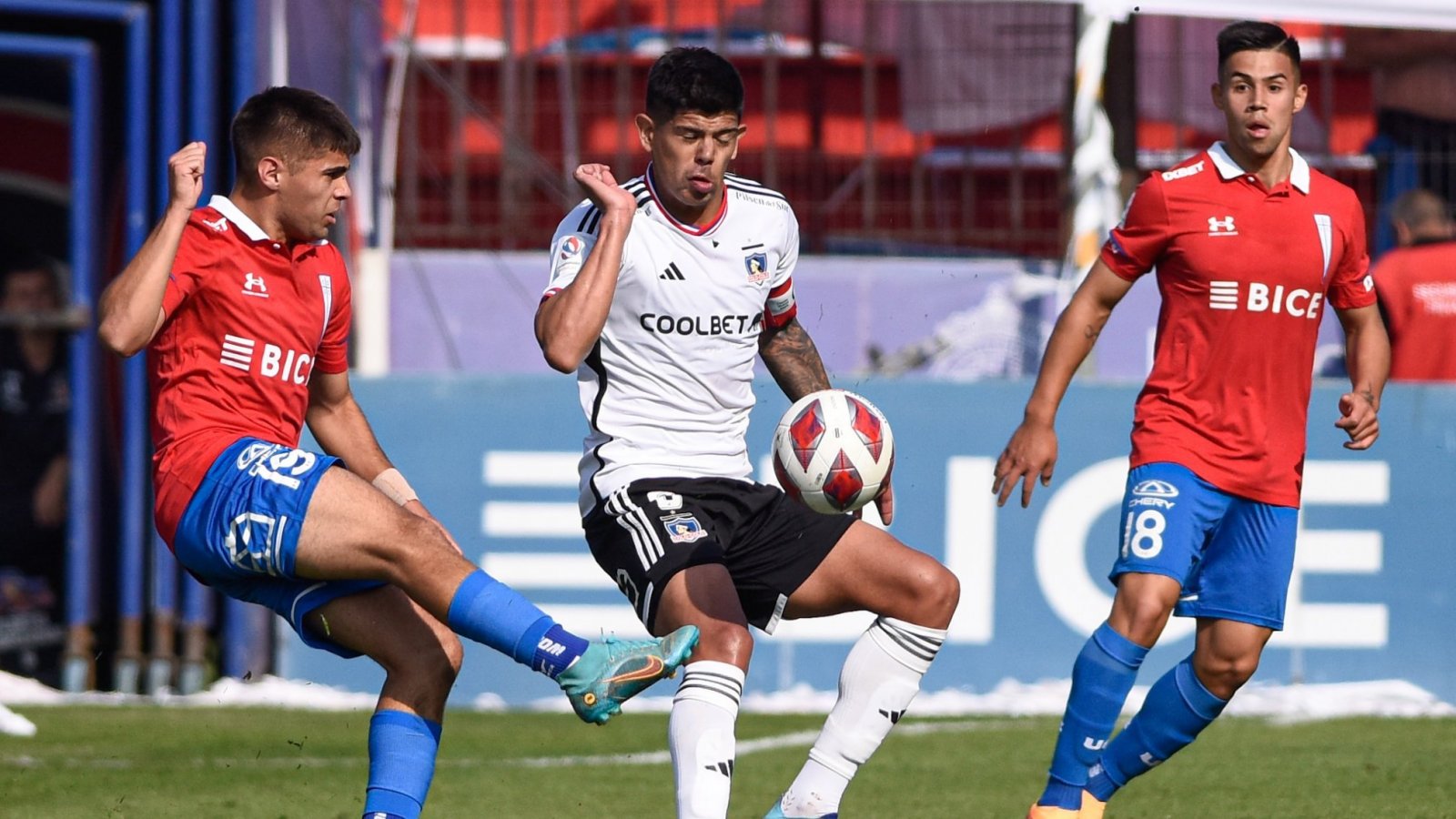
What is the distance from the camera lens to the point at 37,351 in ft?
34.7

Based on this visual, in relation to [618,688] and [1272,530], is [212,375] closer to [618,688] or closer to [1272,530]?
[618,688]

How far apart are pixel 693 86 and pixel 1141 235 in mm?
1450

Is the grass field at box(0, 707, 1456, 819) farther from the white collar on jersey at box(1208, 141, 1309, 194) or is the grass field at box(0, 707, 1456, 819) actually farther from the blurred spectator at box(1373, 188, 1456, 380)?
the blurred spectator at box(1373, 188, 1456, 380)

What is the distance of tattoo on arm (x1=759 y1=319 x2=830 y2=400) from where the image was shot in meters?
5.92

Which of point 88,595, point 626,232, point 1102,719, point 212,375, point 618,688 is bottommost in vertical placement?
point 88,595

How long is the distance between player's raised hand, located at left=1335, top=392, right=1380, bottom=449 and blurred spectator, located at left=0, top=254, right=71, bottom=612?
22.7ft

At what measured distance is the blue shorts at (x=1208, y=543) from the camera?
5.68 meters

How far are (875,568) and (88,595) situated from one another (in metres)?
5.46

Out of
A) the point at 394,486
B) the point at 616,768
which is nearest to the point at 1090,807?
the point at 394,486

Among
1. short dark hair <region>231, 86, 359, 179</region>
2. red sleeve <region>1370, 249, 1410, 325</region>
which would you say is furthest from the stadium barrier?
short dark hair <region>231, 86, 359, 179</region>

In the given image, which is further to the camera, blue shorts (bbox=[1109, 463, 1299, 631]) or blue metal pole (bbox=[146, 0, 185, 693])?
blue metal pole (bbox=[146, 0, 185, 693])

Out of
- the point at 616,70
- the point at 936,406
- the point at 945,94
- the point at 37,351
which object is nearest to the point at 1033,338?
the point at 936,406

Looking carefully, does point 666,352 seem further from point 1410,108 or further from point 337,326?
point 1410,108

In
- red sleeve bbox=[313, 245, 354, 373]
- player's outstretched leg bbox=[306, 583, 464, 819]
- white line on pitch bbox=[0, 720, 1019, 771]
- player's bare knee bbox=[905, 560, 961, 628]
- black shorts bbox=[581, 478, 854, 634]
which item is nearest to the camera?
player's outstretched leg bbox=[306, 583, 464, 819]
